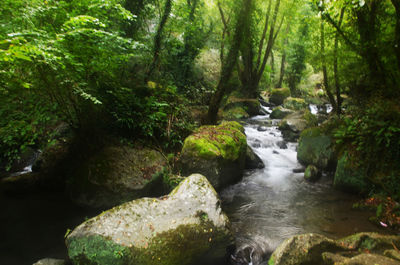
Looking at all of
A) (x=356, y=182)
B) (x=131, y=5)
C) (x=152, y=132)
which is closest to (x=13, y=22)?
(x=152, y=132)

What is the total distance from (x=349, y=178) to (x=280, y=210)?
6.72 ft

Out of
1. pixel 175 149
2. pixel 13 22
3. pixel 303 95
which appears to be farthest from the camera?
pixel 303 95

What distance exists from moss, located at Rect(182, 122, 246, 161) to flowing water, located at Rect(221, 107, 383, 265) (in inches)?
43.1

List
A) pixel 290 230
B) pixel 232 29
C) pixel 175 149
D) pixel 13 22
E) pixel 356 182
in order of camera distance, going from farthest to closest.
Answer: pixel 232 29 → pixel 175 149 → pixel 356 182 → pixel 290 230 → pixel 13 22

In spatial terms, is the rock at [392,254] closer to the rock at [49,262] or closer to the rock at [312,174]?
the rock at [312,174]

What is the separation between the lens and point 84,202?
4.84 m

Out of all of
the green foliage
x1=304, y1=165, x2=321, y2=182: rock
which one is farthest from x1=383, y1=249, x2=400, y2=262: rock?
x1=304, y1=165, x2=321, y2=182: rock

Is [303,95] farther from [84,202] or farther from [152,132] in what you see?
[84,202]

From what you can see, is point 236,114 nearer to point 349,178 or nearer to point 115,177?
point 349,178

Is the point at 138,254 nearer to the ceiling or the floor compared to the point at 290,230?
nearer to the ceiling

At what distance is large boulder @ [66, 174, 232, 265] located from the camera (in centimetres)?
291

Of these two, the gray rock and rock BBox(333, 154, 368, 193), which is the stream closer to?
rock BBox(333, 154, 368, 193)

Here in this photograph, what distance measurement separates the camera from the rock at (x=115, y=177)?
4766 mm

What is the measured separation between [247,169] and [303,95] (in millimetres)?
15517
